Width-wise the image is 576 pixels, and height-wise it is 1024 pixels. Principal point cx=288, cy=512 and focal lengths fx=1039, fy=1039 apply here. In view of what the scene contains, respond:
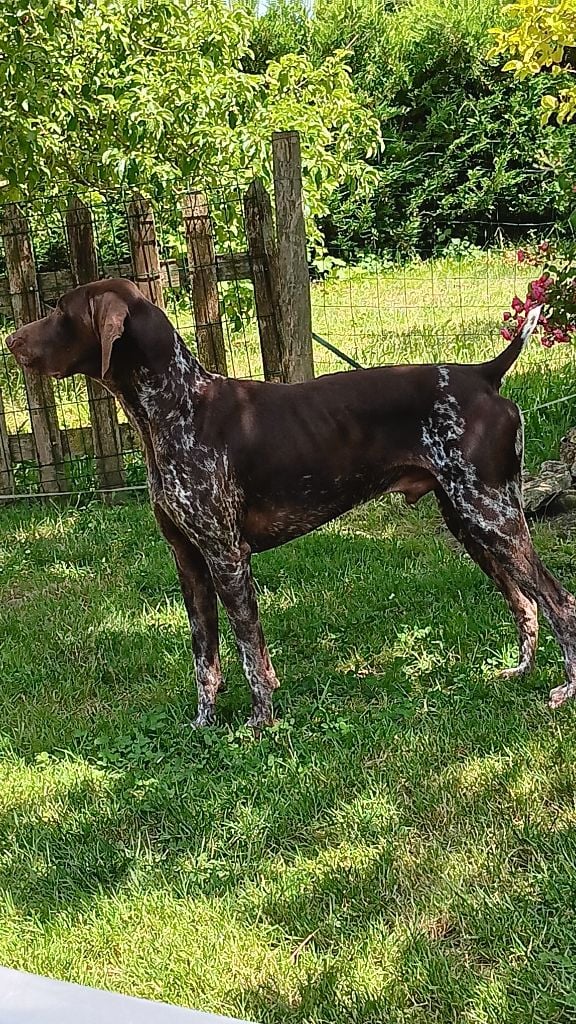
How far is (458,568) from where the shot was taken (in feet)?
16.4

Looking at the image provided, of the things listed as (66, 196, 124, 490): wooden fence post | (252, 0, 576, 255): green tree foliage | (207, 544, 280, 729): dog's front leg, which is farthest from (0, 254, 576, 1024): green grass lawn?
(252, 0, 576, 255): green tree foliage

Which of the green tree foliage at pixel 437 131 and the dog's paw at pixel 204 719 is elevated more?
the green tree foliage at pixel 437 131

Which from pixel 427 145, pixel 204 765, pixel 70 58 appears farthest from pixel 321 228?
pixel 204 765

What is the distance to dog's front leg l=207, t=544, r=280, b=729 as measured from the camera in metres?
3.87

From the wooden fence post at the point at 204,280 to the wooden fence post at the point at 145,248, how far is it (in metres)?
0.22

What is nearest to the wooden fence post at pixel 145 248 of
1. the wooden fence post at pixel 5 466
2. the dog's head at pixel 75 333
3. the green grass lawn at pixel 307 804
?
the wooden fence post at pixel 5 466

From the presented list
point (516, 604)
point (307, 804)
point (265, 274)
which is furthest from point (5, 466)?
point (307, 804)

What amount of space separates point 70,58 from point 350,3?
30.4 ft

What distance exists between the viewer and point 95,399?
639cm

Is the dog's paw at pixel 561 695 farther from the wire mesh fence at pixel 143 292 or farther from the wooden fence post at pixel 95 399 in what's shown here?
the wooden fence post at pixel 95 399

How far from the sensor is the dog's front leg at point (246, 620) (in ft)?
12.7

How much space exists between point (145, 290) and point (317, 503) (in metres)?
2.94

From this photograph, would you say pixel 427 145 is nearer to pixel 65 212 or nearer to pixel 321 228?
pixel 321 228

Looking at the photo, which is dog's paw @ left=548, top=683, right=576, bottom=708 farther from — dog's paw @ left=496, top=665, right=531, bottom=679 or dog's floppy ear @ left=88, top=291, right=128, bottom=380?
dog's floppy ear @ left=88, top=291, right=128, bottom=380
